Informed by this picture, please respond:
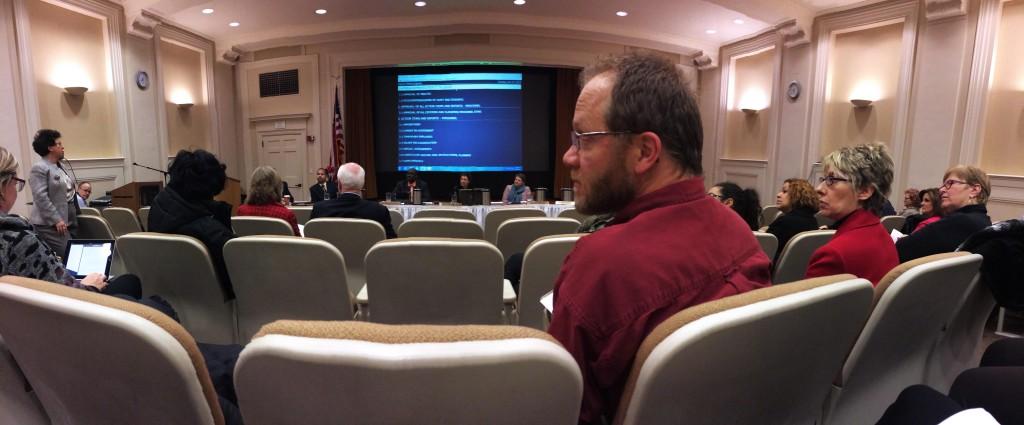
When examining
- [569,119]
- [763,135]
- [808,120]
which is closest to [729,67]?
[763,135]

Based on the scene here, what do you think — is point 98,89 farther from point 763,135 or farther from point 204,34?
point 763,135

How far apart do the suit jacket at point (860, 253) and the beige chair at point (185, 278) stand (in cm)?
235

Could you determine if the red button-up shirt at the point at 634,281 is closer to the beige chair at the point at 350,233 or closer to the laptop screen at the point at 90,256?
the beige chair at the point at 350,233

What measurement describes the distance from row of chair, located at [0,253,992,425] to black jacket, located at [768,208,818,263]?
6.61 feet

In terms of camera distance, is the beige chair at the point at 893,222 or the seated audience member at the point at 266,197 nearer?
the seated audience member at the point at 266,197

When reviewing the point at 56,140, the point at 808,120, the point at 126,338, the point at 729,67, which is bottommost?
the point at 126,338

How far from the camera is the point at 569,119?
30.7ft

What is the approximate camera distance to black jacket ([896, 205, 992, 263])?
7.56 feet

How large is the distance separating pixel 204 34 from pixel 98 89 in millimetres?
2442

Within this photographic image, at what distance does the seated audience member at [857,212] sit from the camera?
5.01 feet

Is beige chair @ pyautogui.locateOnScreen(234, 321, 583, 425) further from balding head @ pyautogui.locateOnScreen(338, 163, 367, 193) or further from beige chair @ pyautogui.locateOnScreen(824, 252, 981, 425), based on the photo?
balding head @ pyautogui.locateOnScreen(338, 163, 367, 193)

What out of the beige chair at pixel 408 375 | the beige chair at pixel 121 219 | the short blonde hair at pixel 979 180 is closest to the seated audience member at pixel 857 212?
the beige chair at pixel 408 375

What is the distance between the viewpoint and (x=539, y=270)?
1984mm

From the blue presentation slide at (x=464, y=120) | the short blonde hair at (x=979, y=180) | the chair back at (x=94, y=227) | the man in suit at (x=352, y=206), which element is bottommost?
the chair back at (x=94, y=227)
